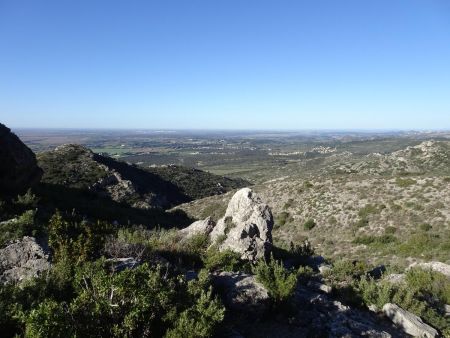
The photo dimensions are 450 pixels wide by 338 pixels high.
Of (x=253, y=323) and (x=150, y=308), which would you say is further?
(x=253, y=323)

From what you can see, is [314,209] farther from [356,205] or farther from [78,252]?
[78,252]

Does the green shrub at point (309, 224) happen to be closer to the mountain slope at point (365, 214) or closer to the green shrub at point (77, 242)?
the mountain slope at point (365, 214)

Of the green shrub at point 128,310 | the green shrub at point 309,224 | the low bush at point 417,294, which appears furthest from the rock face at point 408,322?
the green shrub at point 309,224

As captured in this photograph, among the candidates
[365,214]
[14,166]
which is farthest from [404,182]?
[14,166]

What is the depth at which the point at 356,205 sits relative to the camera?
113 feet

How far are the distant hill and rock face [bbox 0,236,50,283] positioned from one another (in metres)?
34.3

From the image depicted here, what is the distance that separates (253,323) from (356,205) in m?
28.7

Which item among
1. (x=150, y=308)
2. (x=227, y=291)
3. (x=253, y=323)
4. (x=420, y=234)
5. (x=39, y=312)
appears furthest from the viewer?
(x=420, y=234)

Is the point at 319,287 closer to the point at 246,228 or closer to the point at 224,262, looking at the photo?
the point at 224,262

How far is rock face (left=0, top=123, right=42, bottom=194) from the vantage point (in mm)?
19814

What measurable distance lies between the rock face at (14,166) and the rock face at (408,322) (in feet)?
60.3

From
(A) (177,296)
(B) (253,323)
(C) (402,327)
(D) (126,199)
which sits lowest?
(D) (126,199)

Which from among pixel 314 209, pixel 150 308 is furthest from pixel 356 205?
pixel 150 308

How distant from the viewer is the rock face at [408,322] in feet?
29.1
